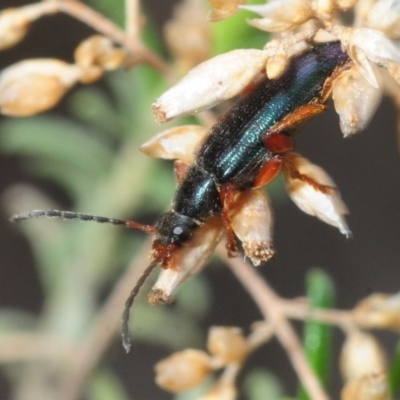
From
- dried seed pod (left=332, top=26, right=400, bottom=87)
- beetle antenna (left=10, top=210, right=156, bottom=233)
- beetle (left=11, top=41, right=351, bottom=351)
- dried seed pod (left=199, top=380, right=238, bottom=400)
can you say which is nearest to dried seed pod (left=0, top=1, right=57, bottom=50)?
beetle antenna (left=10, top=210, right=156, bottom=233)

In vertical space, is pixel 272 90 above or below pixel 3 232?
below

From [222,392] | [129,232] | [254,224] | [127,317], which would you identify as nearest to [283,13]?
[254,224]

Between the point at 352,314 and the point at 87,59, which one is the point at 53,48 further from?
the point at 352,314

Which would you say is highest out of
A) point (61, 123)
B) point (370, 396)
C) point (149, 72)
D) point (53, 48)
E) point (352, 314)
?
point (53, 48)

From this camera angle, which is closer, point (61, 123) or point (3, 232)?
point (61, 123)

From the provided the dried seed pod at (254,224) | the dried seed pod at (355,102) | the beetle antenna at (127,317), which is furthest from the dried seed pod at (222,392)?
the dried seed pod at (355,102)

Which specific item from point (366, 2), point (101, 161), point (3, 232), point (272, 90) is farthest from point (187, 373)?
point (3, 232)

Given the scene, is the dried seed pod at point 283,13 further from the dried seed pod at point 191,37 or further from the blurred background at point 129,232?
the blurred background at point 129,232

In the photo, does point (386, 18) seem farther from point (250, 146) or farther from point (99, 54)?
point (99, 54)

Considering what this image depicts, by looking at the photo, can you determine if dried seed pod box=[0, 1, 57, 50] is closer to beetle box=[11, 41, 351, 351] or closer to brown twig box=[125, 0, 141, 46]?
brown twig box=[125, 0, 141, 46]
